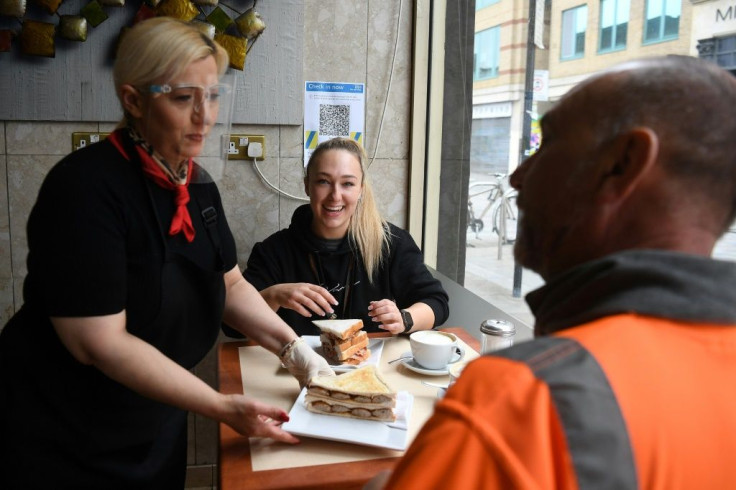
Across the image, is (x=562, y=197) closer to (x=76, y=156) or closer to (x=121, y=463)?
(x=76, y=156)

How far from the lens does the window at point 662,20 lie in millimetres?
1401

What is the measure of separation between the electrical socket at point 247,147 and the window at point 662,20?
1738mm

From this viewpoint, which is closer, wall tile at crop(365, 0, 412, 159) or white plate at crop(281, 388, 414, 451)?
white plate at crop(281, 388, 414, 451)

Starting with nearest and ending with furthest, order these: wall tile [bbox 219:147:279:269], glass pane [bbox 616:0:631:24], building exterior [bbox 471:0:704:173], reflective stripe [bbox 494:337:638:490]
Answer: reflective stripe [bbox 494:337:638:490] < building exterior [bbox 471:0:704:173] < glass pane [bbox 616:0:631:24] < wall tile [bbox 219:147:279:269]

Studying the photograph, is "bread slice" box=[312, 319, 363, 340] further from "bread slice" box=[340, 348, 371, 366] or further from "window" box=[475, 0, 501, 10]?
"window" box=[475, 0, 501, 10]

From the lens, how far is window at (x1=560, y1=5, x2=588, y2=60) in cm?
169

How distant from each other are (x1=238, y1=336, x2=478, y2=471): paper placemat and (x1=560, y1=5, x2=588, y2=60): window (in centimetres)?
94

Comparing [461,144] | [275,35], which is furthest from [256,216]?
[461,144]

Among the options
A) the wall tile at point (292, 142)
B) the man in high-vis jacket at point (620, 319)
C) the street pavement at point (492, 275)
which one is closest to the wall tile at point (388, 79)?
the wall tile at point (292, 142)

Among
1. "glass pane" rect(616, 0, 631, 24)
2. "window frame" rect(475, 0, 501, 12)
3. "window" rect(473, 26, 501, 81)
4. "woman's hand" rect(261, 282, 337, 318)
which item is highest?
"window frame" rect(475, 0, 501, 12)

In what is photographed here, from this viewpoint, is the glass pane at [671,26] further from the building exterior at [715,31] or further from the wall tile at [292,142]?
the wall tile at [292,142]

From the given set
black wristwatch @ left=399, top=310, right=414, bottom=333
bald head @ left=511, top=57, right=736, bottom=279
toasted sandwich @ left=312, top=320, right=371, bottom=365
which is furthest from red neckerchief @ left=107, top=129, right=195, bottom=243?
bald head @ left=511, top=57, right=736, bottom=279

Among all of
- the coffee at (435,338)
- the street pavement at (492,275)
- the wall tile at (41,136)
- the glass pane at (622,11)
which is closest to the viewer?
the glass pane at (622,11)

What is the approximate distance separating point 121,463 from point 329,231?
47.6 inches
